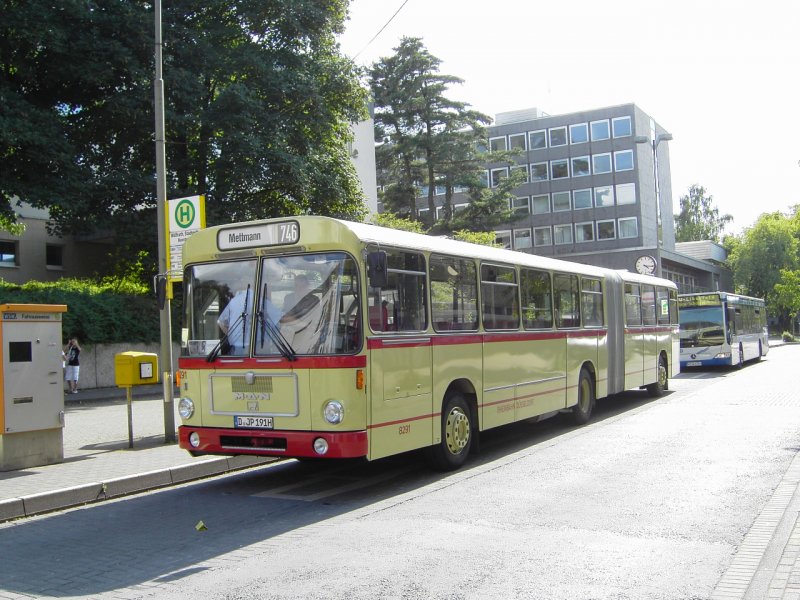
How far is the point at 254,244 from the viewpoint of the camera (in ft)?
29.2

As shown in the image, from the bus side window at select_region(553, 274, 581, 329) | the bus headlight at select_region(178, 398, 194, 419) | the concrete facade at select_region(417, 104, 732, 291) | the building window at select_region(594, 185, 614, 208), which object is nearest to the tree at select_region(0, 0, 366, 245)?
the bus side window at select_region(553, 274, 581, 329)

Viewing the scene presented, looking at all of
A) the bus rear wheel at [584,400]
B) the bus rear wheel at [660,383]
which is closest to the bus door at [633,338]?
the bus rear wheel at [660,383]

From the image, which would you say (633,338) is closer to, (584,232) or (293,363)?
(293,363)

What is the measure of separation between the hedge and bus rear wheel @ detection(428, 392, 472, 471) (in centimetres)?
1713

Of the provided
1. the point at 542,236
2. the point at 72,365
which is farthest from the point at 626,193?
the point at 72,365

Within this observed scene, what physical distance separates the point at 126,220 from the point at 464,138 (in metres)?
29.2

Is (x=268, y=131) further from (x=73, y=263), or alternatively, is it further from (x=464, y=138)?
(x=464, y=138)

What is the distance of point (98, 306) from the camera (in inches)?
1013

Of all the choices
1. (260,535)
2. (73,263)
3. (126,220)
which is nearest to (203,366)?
(260,535)

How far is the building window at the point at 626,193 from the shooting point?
65938mm

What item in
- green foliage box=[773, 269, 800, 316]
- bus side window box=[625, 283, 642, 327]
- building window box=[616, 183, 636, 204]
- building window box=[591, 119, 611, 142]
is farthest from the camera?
green foliage box=[773, 269, 800, 316]

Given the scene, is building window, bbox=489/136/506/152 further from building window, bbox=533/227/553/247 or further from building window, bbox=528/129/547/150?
building window, bbox=533/227/553/247

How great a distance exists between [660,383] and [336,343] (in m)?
13.5

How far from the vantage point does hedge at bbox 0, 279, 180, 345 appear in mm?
23906
